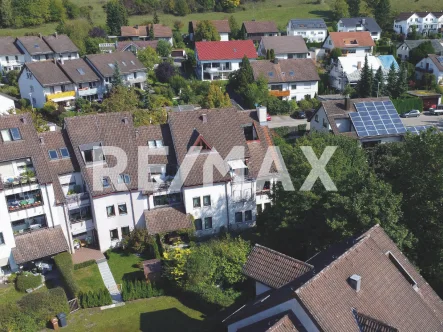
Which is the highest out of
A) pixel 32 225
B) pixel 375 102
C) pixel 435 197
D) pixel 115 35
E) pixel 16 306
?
pixel 115 35

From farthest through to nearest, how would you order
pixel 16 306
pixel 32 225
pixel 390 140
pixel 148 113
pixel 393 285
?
pixel 148 113 → pixel 390 140 → pixel 32 225 → pixel 16 306 → pixel 393 285

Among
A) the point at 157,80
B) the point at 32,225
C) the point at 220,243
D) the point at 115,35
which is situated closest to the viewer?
the point at 220,243

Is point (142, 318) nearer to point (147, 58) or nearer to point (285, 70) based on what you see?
point (285, 70)

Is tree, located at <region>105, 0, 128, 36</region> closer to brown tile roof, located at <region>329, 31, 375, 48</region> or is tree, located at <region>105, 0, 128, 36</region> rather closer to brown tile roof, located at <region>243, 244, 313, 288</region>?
brown tile roof, located at <region>329, 31, 375, 48</region>

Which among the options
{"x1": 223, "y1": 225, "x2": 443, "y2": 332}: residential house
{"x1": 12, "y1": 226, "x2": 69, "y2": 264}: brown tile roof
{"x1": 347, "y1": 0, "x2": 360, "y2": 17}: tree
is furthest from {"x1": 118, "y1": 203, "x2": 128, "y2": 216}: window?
{"x1": 347, "y1": 0, "x2": 360, "y2": 17}: tree

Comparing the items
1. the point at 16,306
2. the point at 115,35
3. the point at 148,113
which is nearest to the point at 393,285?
the point at 16,306

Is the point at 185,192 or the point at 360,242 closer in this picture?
the point at 360,242

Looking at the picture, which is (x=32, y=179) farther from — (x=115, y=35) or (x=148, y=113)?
(x=115, y=35)

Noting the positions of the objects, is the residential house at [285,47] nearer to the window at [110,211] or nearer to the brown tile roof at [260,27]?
the brown tile roof at [260,27]
